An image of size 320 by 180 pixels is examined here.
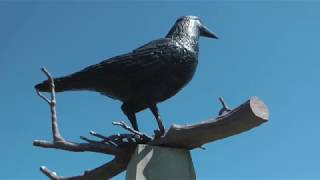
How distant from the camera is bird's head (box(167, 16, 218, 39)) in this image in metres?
3.44

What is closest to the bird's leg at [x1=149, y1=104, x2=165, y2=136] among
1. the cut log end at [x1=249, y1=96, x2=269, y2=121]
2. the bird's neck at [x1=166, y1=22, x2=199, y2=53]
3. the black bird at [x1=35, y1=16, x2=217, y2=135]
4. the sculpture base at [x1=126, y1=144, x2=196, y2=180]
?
the black bird at [x1=35, y1=16, x2=217, y2=135]

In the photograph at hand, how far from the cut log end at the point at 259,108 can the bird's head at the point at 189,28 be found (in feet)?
3.05

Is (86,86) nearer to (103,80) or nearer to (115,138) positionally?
(103,80)

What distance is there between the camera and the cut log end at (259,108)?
105 inches

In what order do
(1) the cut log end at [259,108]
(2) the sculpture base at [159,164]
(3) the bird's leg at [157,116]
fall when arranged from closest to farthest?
(1) the cut log end at [259,108] → (2) the sculpture base at [159,164] → (3) the bird's leg at [157,116]

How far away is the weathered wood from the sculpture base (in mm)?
57

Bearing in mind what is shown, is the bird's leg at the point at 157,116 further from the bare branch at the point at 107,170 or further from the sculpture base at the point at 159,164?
the bare branch at the point at 107,170

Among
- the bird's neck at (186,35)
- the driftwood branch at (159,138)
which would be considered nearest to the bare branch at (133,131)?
the driftwood branch at (159,138)

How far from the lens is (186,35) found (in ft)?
11.2

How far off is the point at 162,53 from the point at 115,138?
2.24 feet

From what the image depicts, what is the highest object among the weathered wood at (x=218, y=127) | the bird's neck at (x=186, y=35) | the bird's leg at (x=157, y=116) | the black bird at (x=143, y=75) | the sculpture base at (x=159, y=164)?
the bird's neck at (x=186, y=35)

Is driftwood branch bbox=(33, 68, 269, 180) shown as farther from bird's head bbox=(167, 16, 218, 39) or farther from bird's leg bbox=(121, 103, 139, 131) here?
bird's head bbox=(167, 16, 218, 39)

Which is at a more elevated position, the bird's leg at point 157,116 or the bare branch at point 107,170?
the bird's leg at point 157,116

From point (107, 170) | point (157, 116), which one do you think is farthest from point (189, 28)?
point (107, 170)
